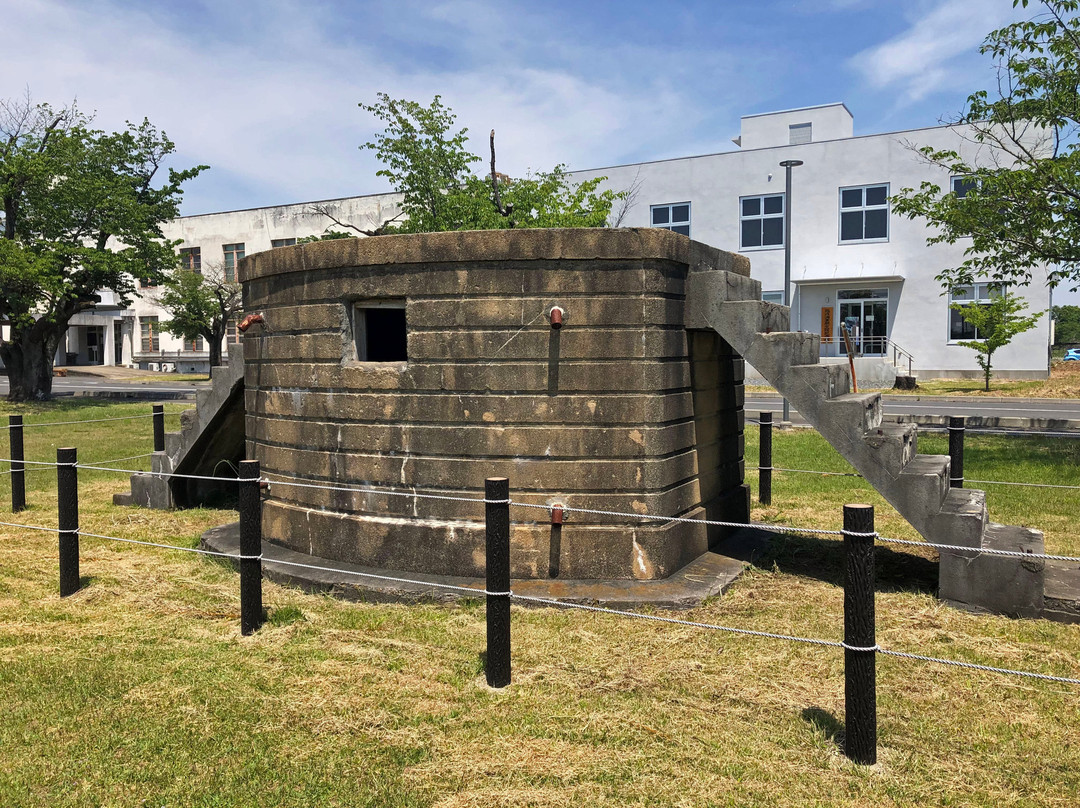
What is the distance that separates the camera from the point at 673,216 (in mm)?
38156

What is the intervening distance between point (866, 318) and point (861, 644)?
33.1m

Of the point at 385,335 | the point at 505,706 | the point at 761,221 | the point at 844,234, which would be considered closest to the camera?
the point at 505,706

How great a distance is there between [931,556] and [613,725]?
5149mm

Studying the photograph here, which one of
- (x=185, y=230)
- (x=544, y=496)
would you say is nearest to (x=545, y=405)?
(x=544, y=496)

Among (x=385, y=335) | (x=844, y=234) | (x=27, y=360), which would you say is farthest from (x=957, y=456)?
(x=27, y=360)

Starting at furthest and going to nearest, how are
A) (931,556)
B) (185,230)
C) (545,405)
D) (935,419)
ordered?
(185,230) → (935,419) → (931,556) → (545,405)

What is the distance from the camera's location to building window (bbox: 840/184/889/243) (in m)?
33.8

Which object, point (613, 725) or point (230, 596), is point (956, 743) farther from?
point (230, 596)

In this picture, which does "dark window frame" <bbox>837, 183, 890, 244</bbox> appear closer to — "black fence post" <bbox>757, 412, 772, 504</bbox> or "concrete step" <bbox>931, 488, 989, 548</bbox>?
"black fence post" <bbox>757, 412, 772, 504</bbox>

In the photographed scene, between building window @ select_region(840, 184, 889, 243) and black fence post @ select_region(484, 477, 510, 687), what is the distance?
107 ft

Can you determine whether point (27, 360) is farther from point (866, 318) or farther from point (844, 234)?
point (866, 318)

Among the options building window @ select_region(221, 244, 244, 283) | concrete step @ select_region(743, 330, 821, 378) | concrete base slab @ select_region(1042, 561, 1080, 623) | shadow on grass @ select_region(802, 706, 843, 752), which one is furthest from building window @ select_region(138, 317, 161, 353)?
shadow on grass @ select_region(802, 706, 843, 752)

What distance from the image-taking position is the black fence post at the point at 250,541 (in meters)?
6.12

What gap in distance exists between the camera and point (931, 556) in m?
8.53
